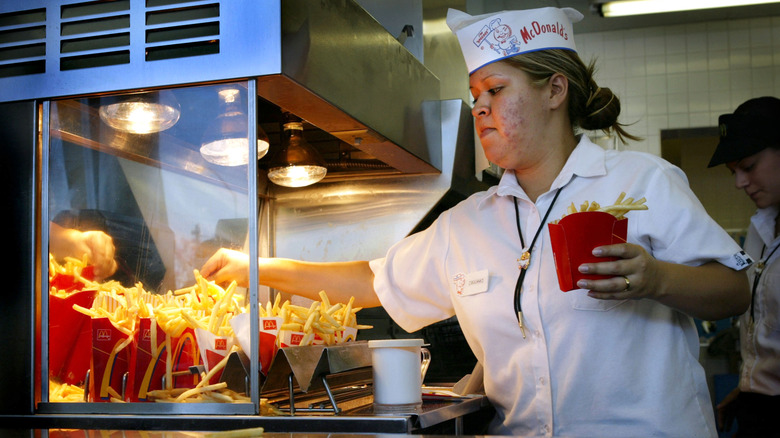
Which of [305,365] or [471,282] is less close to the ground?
[471,282]

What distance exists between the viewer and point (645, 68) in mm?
5465

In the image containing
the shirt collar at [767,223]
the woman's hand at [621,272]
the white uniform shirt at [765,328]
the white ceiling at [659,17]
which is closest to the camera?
Result: the woman's hand at [621,272]

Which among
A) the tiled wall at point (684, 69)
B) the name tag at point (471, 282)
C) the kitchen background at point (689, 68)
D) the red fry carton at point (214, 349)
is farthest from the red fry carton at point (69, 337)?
the tiled wall at point (684, 69)

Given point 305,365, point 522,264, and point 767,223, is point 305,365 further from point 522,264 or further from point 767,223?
point 767,223

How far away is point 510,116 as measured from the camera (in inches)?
70.6

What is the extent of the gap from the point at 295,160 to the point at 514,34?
0.82 metres

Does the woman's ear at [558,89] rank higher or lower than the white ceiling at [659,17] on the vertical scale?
lower

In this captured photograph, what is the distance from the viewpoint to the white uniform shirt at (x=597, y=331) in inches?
63.2

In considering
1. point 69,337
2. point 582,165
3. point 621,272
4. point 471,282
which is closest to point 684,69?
point 582,165

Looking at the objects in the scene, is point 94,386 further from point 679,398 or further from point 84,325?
point 679,398

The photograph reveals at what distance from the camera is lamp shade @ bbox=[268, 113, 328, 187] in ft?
7.49

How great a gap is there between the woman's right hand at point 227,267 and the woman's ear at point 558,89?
0.85m

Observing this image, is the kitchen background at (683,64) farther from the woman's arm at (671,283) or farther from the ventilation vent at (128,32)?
the ventilation vent at (128,32)

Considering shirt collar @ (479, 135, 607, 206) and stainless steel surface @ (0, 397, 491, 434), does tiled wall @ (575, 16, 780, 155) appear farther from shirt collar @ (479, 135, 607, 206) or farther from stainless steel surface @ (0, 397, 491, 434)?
stainless steel surface @ (0, 397, 491, 434)
